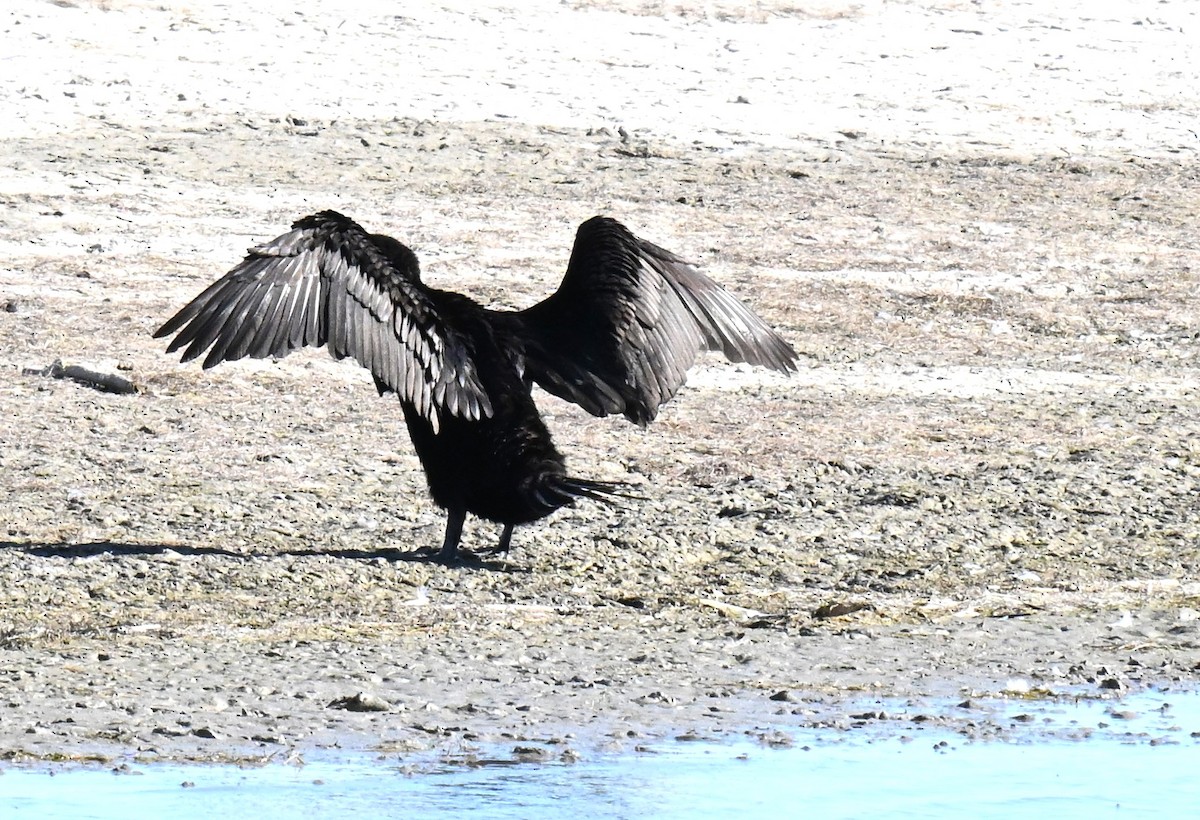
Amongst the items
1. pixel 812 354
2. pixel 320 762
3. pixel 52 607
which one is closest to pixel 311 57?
pixel 812 354

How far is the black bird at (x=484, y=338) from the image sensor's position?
6484 millimetres

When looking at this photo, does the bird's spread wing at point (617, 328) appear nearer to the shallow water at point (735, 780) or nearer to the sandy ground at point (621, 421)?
the sandy ground at point (621, 421)

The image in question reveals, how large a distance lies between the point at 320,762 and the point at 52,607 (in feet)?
4.95

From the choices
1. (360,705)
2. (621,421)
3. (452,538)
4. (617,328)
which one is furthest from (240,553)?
(621,421)

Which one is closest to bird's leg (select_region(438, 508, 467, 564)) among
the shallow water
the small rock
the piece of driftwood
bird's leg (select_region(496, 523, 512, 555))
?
bird's leg (select_region(496, 523, 512, 555))

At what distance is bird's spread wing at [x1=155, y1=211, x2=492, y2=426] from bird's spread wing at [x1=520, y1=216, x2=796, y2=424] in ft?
1.26

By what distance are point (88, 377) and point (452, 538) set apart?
2674mm

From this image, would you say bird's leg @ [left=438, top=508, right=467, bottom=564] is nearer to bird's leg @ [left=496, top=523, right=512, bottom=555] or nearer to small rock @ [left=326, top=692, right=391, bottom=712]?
bird's leg @ [left=496, top=523, right=512, bottom=555]

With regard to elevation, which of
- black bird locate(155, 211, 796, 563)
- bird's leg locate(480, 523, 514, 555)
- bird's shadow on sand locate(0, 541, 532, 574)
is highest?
black bird locate(155, 211, 796, 563)

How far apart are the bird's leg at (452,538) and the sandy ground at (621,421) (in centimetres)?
14

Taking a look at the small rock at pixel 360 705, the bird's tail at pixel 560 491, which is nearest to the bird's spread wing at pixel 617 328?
the bird's tail at pixel 560 491

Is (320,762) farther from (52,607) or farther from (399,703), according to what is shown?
(52,607)

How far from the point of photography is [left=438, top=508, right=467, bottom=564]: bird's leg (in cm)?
717

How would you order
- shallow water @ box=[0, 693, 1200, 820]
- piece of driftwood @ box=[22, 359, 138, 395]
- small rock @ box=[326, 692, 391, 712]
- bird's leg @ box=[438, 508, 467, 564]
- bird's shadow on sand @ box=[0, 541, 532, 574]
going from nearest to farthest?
shallow water @ box=[0, 693, 1200, 820] → small rock @ box=[326, 692, 391, 712] → bird's shadow on sand @ box=[0, 541, 532, 574] → bird's leg @ box=[438, 508, 467, 564] → piece of driftwood @ box=[22, 359, 138, 395]
